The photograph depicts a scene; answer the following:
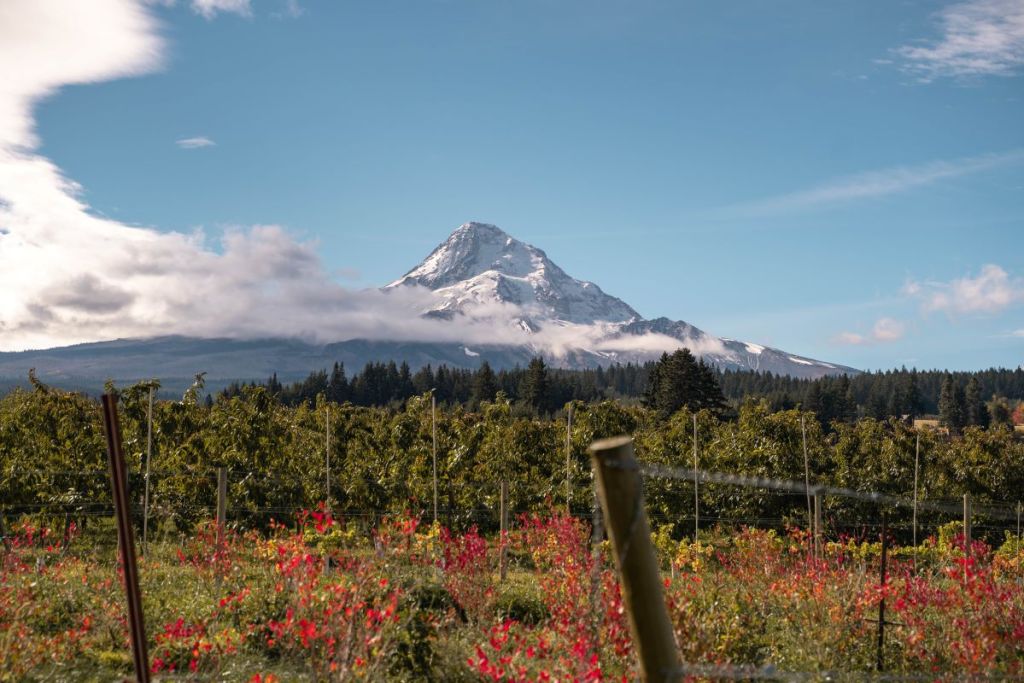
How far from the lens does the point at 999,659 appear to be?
653cm

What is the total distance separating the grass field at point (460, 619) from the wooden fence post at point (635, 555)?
2.28 m

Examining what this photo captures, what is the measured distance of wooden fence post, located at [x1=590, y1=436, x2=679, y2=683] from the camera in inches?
82.0

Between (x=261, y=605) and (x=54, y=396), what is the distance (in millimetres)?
11622

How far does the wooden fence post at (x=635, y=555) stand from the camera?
208cm

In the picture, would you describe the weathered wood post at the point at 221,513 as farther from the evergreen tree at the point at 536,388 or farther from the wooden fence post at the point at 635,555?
A: the evergreen tree at the point at 536,388

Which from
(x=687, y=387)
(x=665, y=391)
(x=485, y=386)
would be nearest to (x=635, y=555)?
(x=687, y=387)

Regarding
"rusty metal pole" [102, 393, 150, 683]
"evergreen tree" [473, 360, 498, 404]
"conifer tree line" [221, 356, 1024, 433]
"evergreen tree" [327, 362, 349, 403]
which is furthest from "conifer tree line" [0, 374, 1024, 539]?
"evergreen tree" [327, 362, 349, 403]

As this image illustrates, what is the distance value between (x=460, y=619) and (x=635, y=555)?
4930mm

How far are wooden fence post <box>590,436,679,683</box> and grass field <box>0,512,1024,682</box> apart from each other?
228 centimetres

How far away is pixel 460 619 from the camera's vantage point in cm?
663

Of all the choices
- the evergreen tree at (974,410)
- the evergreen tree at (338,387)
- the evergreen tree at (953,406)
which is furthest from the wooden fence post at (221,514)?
the evergreen tree at (974,410)

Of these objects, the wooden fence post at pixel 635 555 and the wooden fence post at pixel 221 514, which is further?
the wooden fence post at pixel 221 514

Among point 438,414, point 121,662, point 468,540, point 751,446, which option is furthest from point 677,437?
point 121,662

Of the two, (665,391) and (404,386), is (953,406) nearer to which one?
(665,391)
